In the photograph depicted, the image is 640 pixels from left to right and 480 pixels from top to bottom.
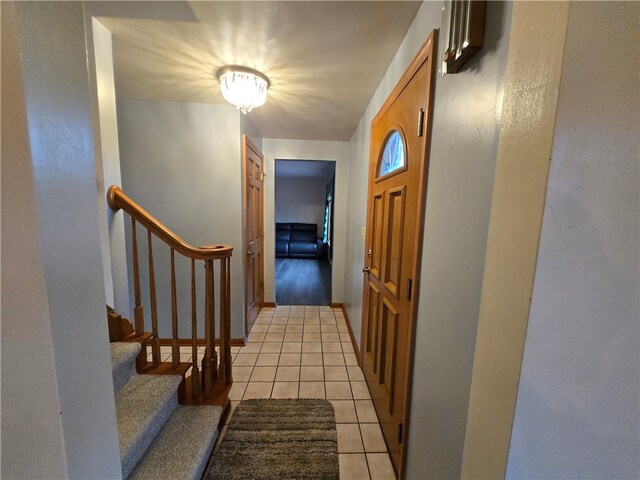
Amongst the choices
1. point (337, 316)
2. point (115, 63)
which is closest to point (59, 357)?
point (115, 63)

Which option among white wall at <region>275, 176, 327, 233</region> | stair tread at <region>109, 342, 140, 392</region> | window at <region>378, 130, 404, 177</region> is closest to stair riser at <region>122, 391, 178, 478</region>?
stair tread at <region>109, 342, 140, 392</region>

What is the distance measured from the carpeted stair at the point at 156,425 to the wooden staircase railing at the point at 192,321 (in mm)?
95

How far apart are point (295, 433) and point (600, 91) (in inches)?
75.5

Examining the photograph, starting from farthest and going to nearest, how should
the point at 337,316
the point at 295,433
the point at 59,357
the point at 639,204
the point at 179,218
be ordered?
the point at 337,316, the point at 179,218, the point at 295,433, the point at 59,357, the point at 639,204

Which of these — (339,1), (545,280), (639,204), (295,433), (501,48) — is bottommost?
(295,433)

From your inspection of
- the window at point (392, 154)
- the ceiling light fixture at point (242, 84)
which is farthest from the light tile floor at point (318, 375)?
the ceiling light fixture at point (242, 84)

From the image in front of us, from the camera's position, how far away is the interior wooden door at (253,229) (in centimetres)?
252

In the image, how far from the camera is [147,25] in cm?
124

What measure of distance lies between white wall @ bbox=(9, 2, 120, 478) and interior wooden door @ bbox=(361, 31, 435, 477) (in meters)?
1.07

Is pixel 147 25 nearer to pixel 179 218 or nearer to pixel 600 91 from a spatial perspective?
pixel 179 218

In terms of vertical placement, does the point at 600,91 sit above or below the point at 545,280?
above

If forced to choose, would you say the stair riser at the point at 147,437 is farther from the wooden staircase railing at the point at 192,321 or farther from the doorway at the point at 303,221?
the doorway at the point at 303,221

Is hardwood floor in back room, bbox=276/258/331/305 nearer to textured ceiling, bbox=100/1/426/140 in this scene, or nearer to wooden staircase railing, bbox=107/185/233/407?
wooden staircase railing, bbox=107/185/233/407

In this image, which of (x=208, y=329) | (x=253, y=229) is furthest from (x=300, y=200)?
(x=208, y=329)
